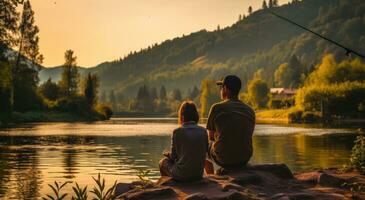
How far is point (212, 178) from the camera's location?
479 inches

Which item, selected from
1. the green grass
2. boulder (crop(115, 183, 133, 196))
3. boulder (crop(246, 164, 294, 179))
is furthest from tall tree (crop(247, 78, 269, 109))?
boulder (crop(115, 183, 133, 196))

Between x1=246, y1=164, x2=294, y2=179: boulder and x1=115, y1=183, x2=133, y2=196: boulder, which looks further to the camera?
x1=246, y1=164, x2=294, y2=179: boulder

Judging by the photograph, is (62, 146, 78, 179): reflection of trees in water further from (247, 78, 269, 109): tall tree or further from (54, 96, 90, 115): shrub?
(247, 78, 269, 109): tall tree

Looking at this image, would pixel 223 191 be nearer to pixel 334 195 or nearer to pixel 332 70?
pixel 334 195

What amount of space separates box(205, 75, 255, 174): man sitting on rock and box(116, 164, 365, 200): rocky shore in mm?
377

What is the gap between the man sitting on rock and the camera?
1255 cm

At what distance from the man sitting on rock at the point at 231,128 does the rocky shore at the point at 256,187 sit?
14.8 inches

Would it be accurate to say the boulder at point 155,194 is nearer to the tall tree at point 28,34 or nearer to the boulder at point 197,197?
the boulder at point 197,197

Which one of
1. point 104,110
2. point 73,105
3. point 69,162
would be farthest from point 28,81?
point 69,162

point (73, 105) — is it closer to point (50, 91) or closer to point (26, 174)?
point (50, 91)

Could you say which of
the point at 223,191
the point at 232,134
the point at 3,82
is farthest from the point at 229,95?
the point at 3,82

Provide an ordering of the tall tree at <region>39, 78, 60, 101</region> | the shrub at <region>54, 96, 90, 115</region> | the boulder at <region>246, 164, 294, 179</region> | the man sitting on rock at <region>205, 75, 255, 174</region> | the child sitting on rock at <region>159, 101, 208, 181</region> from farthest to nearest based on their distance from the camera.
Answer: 1. the tall tree at <region>39, 78, 60, 101</region>
2. the shrub at <region>54, 96, 90, 115</region>
3. the boulder at <region>246, 164, 294, 179</region>
4. the man sitting on rock at <region>205, 75, 255, 174</region>
5. the child sitting on rock at <region>159, 101, 208, 181</region>

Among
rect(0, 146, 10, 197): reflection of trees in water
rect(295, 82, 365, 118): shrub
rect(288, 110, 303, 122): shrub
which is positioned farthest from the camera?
rect(288, 110, 303, 122): shrub

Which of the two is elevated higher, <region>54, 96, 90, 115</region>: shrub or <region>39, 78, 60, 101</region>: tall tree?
<region>39, 78, 60, 101</region>: tall tree
